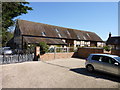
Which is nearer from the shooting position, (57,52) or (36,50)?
(36,50)

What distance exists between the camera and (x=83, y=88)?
210 inches

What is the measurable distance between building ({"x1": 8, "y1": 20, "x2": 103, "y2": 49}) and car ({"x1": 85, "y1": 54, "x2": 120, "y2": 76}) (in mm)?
13799

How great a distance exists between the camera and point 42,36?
23.9 m

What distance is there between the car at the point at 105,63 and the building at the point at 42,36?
13.8 metres

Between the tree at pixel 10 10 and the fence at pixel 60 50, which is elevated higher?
the tree at pixel 10 10

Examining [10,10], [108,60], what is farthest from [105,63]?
[10,10]

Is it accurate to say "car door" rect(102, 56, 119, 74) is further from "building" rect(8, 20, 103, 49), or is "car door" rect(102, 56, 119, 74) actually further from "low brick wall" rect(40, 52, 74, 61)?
"building" rect(8, 20, 103, 49)

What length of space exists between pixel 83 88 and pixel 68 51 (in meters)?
13.0

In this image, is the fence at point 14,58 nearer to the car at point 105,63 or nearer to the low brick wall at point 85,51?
the car at point 105,63

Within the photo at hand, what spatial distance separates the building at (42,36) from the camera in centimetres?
2189

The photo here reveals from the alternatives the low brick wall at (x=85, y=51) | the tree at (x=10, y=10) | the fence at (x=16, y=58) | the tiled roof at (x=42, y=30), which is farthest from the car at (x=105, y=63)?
the tiled roof at (x=42, y=30)

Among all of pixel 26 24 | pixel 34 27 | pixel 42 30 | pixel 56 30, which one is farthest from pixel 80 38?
→ pixel 26 24

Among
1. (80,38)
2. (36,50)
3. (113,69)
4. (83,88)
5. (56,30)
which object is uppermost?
(56,30)

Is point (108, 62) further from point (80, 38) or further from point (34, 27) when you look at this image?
point (80, 38)
